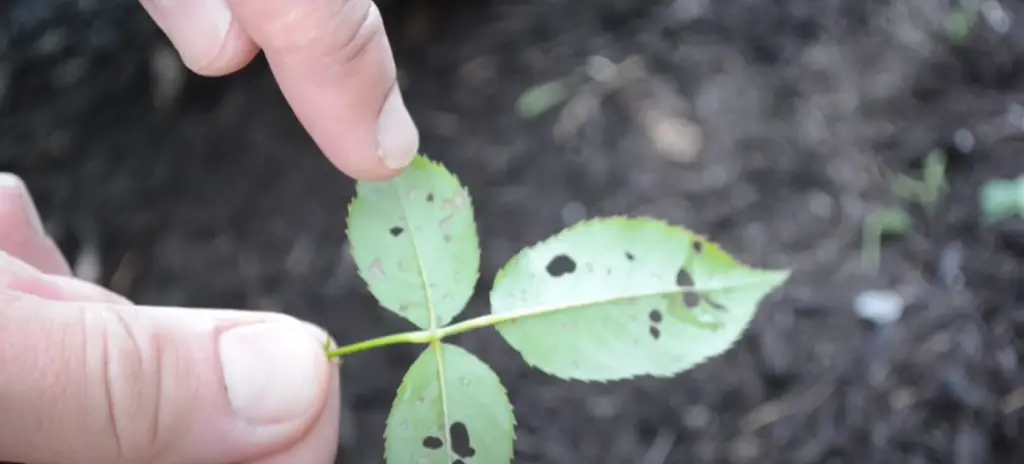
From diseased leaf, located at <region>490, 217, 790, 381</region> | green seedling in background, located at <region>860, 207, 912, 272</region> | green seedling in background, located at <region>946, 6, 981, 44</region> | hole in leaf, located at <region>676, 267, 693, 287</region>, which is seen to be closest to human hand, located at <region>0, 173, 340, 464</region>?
Answer: diseased leaf, located at <region>490, 217, 790, 381</region>

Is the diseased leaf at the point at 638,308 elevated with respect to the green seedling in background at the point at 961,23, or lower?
elevated

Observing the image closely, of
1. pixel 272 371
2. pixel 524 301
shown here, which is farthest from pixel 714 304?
pixel 272 371

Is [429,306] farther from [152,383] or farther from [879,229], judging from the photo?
[879,229]

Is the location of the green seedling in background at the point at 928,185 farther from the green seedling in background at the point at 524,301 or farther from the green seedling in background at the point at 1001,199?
the green seedling in background at the point at 524,301

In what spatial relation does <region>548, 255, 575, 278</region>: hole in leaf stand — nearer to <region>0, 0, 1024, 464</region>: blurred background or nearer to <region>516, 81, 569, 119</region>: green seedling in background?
<region>0, 0, 1024, 464</region>: blurred background

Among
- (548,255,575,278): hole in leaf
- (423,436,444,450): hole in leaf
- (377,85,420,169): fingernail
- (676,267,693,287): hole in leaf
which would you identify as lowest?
(423,436,444,450): hole in leaf

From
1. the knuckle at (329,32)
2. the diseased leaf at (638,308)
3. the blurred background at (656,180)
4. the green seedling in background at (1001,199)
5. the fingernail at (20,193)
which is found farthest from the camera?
the green seedling in background at (1001,199)

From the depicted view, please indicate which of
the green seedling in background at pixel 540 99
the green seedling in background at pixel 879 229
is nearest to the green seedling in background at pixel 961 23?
the green seedling in background at pixel 879 229
